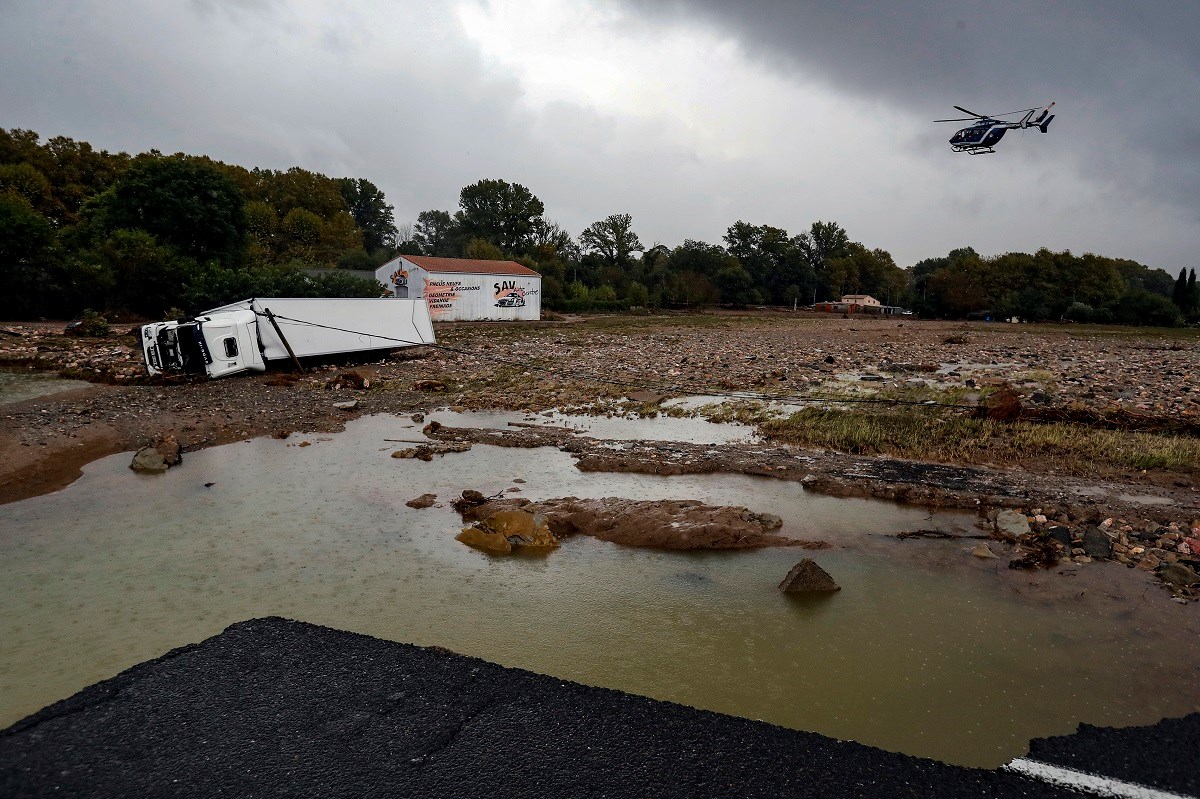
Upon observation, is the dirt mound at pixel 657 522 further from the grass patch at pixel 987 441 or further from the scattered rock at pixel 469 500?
the grass patch at pixel 987 441

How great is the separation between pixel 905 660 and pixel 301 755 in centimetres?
461

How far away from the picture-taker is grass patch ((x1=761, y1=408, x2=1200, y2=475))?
444 inches

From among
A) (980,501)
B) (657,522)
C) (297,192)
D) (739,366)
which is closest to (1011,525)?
(980,501)

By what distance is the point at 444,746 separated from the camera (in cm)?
378

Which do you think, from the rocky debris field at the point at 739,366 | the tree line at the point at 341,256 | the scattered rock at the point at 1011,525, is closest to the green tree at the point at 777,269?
the tree line at the point at 341,256

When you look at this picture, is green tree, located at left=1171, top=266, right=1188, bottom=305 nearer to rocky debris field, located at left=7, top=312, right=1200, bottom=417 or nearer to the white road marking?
rocky debris field, located at left=7, top=312, right=1200, bottom=417

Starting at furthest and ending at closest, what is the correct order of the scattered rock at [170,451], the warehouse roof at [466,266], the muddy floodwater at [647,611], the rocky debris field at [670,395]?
the warehouse roof at [466,266] < the scattered rock at [170,451] < the rocky debris field at [670,395] < the muddy floodwater at [647,611]

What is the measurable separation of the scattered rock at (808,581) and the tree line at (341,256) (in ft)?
108

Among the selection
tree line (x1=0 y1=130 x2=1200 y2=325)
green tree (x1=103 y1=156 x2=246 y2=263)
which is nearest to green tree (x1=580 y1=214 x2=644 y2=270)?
tree line (x1=0 y1=130 x2=1200 y2=325)

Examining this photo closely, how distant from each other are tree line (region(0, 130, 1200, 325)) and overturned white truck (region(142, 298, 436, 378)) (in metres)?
13.9

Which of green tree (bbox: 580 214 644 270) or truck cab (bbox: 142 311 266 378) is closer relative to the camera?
truck cab (bbox: 142 311 266 378)

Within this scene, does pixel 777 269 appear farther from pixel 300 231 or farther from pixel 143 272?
pixel 143 272

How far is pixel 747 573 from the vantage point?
24.1 ft

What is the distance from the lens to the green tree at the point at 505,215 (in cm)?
8238
